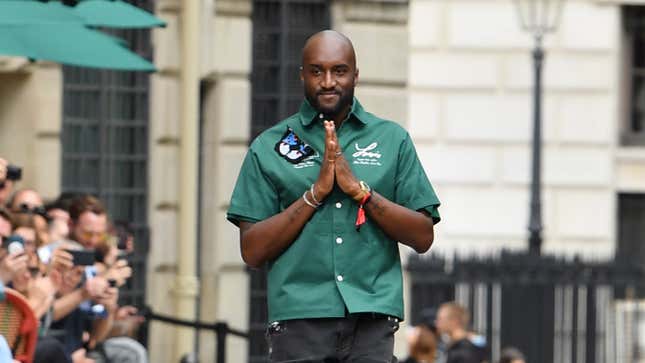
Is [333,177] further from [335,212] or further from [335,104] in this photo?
[335,104]

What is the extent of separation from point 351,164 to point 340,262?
368 millimetres

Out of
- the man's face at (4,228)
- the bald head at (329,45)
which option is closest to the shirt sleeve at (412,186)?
the bald head at (329,45)

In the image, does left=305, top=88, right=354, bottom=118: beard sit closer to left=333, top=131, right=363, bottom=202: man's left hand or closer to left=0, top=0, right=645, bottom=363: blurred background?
left=333, top=131, right=363, bottom=202: man's left hand

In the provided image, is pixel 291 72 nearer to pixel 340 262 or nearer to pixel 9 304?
pixel 9 304

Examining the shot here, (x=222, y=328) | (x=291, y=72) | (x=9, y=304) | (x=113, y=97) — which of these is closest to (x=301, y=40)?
(x=291, y=72)

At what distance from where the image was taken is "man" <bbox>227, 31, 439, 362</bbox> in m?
9.24

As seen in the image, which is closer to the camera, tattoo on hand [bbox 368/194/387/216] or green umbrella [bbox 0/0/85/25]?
tattoo on hand [bbox 368/194/387/216]

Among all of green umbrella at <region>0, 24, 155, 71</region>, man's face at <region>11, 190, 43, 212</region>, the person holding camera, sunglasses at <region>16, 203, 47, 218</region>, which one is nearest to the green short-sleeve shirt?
the person holding camera

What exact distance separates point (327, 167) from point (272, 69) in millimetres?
11571

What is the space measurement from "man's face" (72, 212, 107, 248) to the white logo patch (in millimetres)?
5128

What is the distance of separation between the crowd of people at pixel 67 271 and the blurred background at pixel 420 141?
3.21ft

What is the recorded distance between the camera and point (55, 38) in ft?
49.7

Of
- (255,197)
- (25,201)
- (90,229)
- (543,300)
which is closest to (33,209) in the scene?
(25,201)

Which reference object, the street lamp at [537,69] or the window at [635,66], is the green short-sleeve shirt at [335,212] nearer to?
the street lamp at [537,69]
